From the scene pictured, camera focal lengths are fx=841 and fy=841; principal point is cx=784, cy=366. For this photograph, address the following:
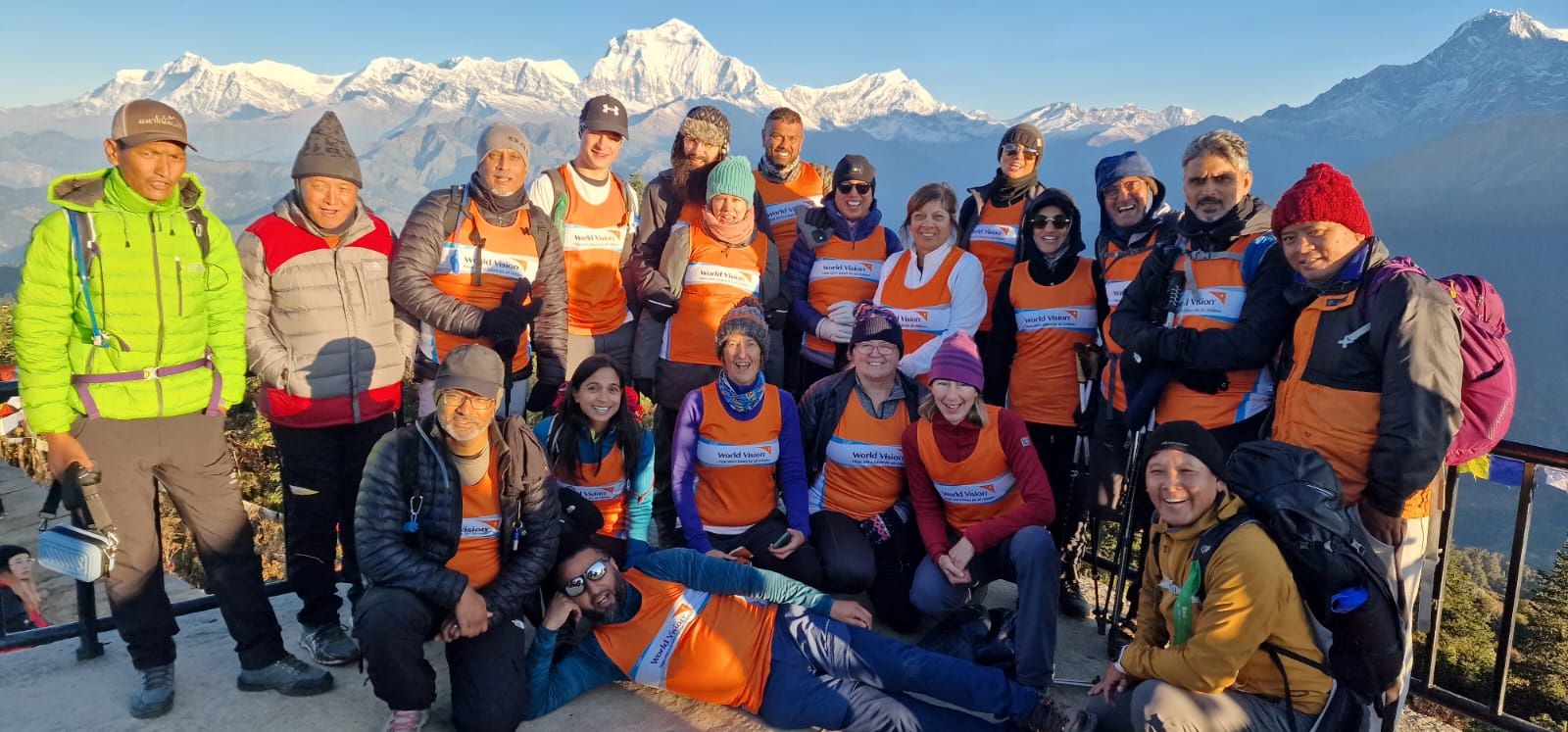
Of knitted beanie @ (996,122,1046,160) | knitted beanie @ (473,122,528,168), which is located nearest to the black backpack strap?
knitted beanie @ (473,122,528,168)

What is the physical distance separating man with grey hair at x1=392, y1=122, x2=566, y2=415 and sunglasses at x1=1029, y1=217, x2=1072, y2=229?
2751 millimetres

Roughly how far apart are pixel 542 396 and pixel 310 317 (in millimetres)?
1418

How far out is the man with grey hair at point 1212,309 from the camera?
3.77m

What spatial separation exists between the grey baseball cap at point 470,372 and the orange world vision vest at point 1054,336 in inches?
116

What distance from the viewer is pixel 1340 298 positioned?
3318mm

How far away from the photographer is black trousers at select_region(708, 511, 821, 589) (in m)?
4.43

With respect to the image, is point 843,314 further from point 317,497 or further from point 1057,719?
point 317,497

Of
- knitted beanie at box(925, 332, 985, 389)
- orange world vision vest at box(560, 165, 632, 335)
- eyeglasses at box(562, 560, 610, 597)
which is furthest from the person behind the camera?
orange world vision vest at box(560, 165, 632, 335)

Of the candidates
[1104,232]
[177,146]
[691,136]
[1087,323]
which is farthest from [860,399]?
[177,146]

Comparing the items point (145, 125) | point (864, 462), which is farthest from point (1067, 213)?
point (145, 125)

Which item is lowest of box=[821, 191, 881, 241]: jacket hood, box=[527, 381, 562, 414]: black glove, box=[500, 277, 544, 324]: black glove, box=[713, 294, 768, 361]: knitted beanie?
box=[527, 381, 562, 414]: black glove

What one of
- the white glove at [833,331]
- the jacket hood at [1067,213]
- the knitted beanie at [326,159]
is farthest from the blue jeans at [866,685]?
the knitted beanie at [326,159]

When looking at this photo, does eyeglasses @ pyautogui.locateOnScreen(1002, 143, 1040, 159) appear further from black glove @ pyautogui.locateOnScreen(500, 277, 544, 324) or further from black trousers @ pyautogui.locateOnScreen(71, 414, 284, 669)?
black trousers @ pyautogui.locateOnScreen(71, 414, 284, 669)

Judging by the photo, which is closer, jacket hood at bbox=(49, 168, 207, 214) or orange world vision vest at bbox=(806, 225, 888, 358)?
jacket hood at bbox=(49, 168, 207, 214)
